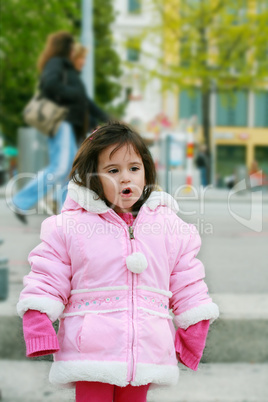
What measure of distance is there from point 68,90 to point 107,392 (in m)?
3.85

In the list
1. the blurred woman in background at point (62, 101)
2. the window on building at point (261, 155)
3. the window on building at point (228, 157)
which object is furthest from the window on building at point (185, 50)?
the window on building at point (261, 155)

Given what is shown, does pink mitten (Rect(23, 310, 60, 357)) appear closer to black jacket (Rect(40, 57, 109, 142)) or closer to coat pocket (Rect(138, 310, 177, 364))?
coat pocket (Rect(138, 310, 177, 364))

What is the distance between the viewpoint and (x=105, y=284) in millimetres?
1799

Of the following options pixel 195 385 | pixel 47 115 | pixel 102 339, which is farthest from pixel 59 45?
pixel 102 339

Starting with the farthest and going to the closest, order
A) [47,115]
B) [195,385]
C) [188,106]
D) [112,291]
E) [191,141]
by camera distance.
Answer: [188,106] < [191,141] < [47,115] < [195,385] < [112,291]

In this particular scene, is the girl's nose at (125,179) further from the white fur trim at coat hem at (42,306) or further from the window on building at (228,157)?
the window on building at (228,157)

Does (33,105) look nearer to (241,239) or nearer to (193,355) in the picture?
(241,239)

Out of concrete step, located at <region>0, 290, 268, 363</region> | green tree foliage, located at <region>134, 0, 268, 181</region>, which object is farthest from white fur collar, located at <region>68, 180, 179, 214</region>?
green tree foliage, located at <region>134, 0, 268, 181</region>

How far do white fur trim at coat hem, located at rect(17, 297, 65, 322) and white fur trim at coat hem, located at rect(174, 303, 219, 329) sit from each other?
383 millimetres

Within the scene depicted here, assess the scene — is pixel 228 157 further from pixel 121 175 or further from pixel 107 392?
pixel 107 392

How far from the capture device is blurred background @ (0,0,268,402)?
9.56 feet

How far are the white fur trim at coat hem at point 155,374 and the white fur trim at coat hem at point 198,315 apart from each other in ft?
0.45

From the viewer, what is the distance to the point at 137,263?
177 cm

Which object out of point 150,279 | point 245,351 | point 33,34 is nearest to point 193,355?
point 150,279
